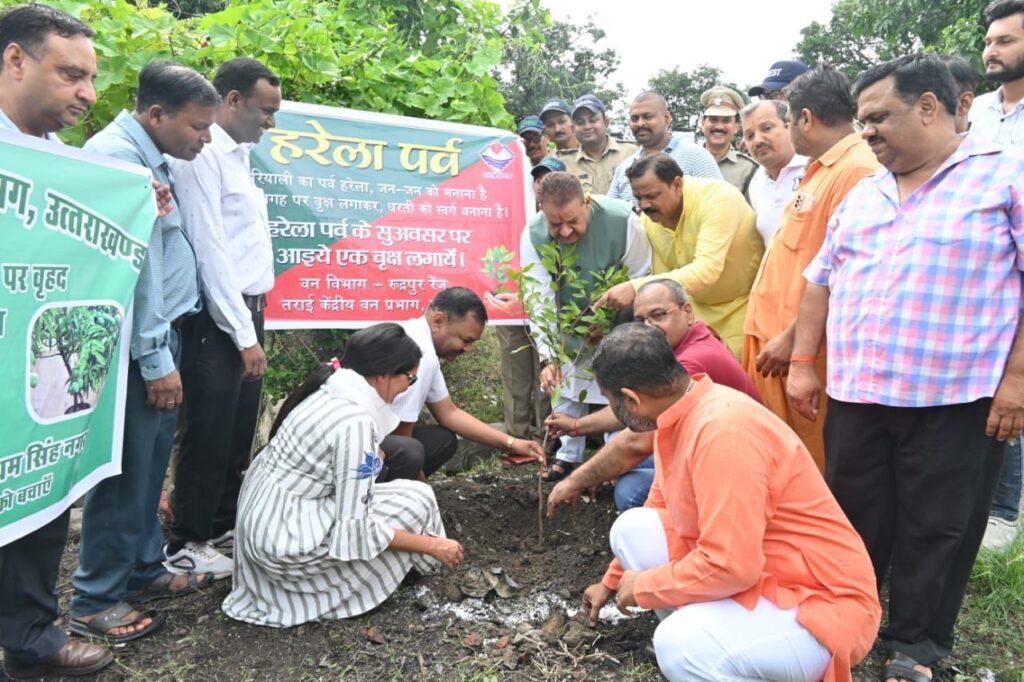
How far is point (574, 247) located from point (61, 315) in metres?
2.51

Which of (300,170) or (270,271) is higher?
(300,170)

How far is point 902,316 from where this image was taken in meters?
2.54

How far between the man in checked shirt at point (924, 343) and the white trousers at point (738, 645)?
75 cm

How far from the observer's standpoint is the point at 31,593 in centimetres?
250

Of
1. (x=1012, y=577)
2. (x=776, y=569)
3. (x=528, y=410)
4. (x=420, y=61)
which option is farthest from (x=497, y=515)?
(x=420, y=61)

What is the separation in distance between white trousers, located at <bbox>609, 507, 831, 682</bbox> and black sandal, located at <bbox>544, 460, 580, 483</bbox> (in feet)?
7.47

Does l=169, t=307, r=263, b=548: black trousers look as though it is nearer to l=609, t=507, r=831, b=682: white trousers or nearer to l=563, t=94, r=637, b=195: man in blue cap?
l=609, t=507, r=831, b=682: white trousers

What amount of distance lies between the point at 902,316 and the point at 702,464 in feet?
3.25

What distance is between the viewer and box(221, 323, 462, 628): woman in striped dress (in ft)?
9.48

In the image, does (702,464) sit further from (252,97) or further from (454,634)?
(252,97)

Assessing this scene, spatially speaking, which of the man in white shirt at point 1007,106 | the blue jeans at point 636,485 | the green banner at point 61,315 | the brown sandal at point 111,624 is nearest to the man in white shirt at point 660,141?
the man in white shirt at point 1007,106

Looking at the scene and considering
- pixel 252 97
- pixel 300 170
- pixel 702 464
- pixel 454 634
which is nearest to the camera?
pixel 702 464

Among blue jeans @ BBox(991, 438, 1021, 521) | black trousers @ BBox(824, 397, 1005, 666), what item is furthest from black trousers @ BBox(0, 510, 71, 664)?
blue jeans @ BBox(991, 438, 1021, 521)

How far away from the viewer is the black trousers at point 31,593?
2457 mm
